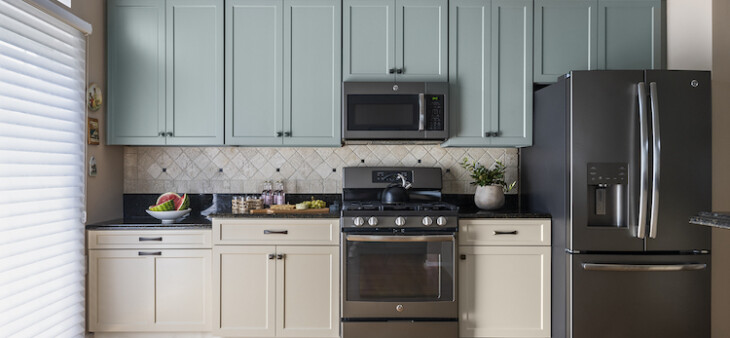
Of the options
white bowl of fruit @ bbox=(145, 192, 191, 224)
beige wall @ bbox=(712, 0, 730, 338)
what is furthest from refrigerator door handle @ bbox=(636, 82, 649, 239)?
white bowl of fruit @ bbox=(145, 192, 191, 224)

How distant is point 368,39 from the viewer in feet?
9.67

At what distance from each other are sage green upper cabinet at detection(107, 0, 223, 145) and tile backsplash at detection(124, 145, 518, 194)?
383 mm

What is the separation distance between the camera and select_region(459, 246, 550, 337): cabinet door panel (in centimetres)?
273

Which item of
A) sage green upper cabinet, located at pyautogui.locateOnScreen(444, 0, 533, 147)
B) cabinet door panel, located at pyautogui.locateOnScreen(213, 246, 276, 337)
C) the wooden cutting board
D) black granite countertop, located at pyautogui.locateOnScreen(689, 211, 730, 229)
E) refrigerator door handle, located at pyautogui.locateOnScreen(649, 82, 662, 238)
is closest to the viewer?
black granite countertop, located at pyautogui.locateOnScreen(689, 211, 730, 229)

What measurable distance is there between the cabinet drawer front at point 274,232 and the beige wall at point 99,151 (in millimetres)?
888

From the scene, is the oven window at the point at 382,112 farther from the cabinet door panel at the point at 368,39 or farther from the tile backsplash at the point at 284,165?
the tile backsplash at the point at 284,165

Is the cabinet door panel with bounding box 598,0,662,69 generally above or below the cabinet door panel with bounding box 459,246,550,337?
above

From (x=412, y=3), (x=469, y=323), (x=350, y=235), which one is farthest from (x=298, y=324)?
(x=412, y=3)

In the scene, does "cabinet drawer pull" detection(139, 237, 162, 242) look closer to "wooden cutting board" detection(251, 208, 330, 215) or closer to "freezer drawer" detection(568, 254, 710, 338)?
"wooden cutting board" detection(251, 208, 330, 215)

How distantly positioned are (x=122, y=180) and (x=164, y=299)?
1.06 metres

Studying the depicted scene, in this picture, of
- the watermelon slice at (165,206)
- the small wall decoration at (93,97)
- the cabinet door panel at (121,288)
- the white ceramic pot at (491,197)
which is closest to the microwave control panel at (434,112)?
the white ceramic pot at (491,197)

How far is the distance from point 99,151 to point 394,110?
77.6 inches

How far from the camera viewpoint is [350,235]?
2.65 m

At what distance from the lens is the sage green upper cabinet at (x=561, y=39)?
9.67 ft
